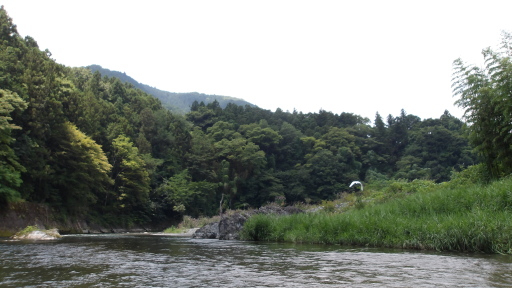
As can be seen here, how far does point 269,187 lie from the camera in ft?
228

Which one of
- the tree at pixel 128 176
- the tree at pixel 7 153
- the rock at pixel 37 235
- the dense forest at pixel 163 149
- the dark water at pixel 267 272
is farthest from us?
the tree at pixel 128 176

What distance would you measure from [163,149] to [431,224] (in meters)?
53.0

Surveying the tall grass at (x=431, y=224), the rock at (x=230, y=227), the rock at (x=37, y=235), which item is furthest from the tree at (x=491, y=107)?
the rock at (x=37, y=235)

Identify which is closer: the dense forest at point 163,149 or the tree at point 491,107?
the tree at point 491,107

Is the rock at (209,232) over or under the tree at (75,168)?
under

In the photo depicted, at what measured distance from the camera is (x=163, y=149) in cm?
6084

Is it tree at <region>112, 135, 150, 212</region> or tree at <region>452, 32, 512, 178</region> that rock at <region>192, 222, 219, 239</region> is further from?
tree at <region>112, 135, 150, 212</region>

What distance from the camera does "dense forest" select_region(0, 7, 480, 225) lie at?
3272cm

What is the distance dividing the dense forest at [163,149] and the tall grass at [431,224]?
20.6m

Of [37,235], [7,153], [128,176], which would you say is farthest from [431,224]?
[128,176]

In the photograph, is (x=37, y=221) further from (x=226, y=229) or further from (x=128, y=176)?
(x=226, y=229)

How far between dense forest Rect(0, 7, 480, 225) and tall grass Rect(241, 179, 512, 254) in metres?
20.6

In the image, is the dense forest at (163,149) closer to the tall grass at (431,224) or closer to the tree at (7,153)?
the tree at (7,153)

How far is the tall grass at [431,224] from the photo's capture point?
1053 centimetres
